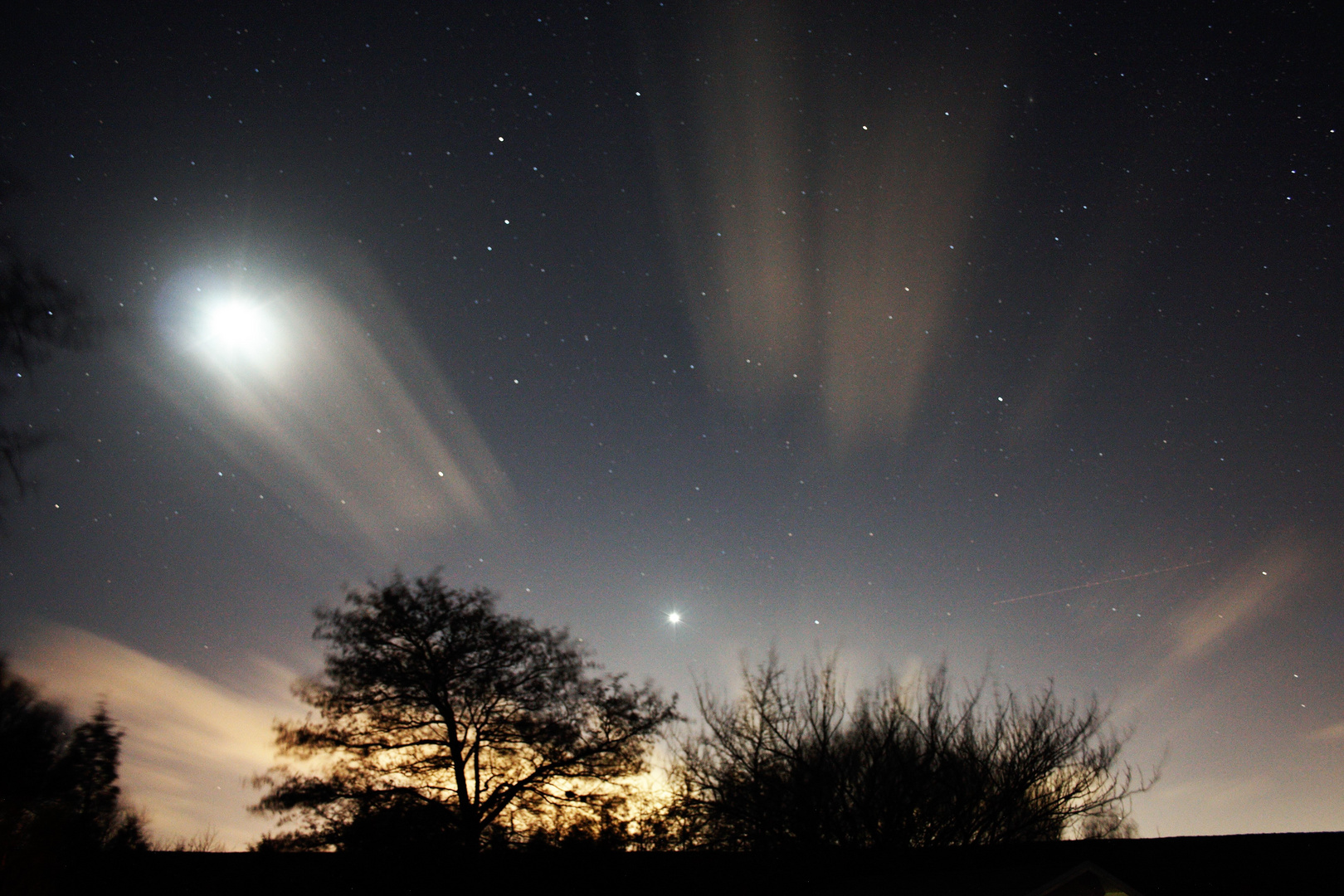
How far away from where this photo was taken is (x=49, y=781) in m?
8.42

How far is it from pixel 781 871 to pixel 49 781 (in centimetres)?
1219

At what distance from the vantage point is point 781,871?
1463cm

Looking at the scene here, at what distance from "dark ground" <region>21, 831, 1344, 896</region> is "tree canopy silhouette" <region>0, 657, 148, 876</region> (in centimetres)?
84

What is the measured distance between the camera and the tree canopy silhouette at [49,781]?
7227 millimetres

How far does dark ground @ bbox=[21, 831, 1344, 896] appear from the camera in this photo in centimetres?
1141

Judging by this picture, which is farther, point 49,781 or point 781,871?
point 781,871

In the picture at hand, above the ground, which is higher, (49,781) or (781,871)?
(49,781)

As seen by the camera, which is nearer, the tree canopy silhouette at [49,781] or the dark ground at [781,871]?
the tree canopy silhouette at [49,781]

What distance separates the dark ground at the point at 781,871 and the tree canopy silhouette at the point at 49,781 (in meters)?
0.84

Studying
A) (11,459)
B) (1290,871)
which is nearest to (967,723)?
(1290,871)

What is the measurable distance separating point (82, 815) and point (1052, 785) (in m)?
20.9

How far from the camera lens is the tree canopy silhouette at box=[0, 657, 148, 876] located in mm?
7227

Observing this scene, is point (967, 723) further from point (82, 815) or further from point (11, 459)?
point (11, 459)

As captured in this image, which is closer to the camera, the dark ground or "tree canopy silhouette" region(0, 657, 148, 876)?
"tree canopy silhouette" region(0, 657, 148, 876)
